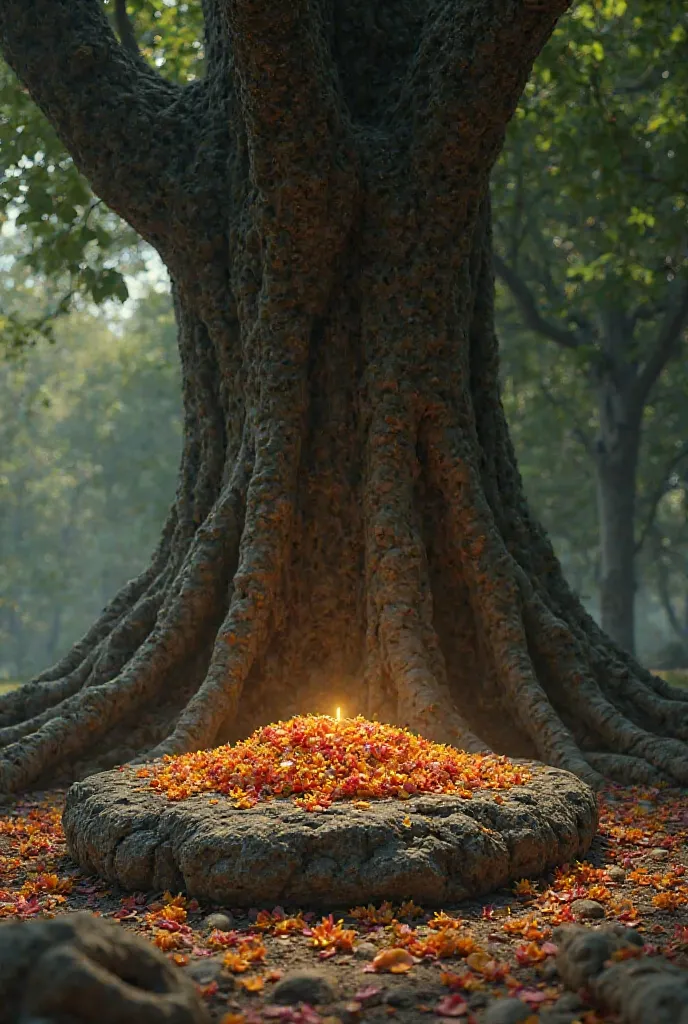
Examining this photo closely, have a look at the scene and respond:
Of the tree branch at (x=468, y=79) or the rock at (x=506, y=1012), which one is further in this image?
the tree branch at (x=468, y=79)

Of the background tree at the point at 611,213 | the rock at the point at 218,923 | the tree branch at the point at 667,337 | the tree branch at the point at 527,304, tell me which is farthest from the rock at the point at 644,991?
the tree branch at the point at 527,304

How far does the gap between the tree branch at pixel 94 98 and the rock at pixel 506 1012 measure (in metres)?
6.61

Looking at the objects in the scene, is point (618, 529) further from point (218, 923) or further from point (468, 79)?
point (218, 923)

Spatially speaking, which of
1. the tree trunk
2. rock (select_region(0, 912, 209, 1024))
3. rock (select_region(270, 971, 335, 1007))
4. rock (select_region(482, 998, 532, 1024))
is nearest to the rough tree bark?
rock (select_region(270, 971, 335, 1007))

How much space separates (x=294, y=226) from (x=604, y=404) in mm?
14493

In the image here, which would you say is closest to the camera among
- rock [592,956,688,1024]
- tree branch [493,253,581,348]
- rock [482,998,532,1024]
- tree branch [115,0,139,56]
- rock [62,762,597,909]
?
rock [592,956,688,1024]

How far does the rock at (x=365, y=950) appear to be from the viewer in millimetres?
3891

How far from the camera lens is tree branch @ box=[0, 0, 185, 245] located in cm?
817

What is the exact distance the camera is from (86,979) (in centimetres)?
269

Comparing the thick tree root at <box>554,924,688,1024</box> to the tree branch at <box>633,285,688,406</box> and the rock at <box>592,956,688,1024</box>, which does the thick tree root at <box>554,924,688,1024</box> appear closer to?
the rock at <box>592,956,688,1024</box>

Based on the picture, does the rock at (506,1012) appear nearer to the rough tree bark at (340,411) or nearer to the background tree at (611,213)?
the rough tree bark at (340,411)

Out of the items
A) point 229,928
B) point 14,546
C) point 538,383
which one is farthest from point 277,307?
point 14,546

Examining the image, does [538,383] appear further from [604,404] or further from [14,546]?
[14,546]

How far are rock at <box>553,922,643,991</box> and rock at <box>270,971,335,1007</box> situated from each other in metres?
0.78
